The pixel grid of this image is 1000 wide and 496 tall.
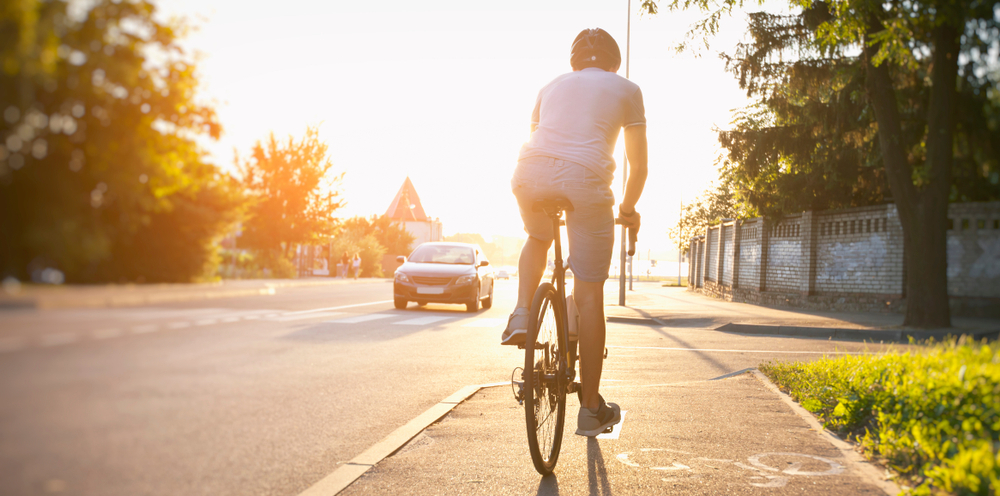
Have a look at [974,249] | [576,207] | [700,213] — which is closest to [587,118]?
[576,207]

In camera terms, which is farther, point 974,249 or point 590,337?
point 590,337

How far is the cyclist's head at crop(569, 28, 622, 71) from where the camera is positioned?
358cm

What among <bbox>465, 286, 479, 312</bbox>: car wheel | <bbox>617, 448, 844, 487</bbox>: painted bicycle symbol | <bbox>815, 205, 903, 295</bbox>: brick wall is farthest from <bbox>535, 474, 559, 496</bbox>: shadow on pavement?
<bbox>815, 205, 903, 295</bbox>: brick wall

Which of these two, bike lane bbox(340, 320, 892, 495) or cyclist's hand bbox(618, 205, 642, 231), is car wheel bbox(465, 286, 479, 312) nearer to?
bike lane bbox(340, 320, 892, 495)

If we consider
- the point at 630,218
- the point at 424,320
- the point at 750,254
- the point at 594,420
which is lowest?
the point at 424,320

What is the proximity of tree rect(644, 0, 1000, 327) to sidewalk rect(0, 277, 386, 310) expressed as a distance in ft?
5.42

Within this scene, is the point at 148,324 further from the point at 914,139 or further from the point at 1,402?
the point at 914,139

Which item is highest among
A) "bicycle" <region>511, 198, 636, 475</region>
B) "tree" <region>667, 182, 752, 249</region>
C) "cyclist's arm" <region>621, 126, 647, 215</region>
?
"tree" <region>667, 182, 752, 249</region>

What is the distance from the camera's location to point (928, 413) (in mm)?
3059

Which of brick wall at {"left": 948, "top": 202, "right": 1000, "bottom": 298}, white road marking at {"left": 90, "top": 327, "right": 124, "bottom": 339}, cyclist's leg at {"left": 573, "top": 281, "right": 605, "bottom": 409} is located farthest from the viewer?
cyclist's leg at {"left": 573, "top": 281, "right": 605, "bottom": 409}

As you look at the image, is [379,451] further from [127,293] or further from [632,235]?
[127,293]

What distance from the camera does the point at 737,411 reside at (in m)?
5.37

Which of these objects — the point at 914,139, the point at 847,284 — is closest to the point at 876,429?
the point at 914,139

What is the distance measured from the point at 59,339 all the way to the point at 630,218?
3134 mm
